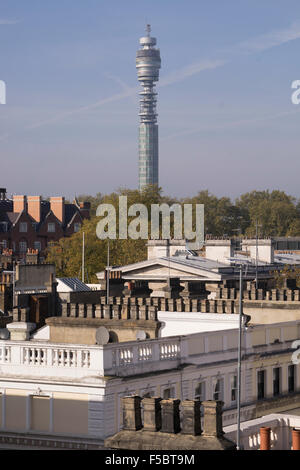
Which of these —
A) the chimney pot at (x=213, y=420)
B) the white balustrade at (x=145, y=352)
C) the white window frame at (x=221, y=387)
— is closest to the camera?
the chimney pot at (x=213, y=420)

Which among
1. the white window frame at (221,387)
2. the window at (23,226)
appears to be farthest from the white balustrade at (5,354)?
the window at (23,226)

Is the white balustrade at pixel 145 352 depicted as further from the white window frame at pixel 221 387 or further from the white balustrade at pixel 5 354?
the white window frame at pixel 221 387

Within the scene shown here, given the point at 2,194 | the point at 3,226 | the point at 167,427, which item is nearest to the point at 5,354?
the point at 167,427

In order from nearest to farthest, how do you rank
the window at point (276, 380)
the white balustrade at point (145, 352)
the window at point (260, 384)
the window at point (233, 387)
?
1. the white balustrade at point (145, 352)
2. the window at point (233, 387)
3. the window at point (260, 384)
4. the window at point (276, 380)

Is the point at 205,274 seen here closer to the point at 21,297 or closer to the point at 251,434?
the point at 21,297

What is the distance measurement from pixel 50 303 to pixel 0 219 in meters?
100

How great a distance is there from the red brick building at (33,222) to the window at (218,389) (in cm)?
10192

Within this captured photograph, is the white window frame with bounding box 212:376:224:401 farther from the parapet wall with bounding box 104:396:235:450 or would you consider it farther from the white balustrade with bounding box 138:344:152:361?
the parapet wall with bounding box 104:396:235:450

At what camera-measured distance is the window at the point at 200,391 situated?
33219mm

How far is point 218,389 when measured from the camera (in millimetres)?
34562

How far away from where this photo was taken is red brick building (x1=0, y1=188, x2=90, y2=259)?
14325 cm

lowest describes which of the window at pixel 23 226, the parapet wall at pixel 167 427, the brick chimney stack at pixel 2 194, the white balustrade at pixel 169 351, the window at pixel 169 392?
the window at pixel 169 392

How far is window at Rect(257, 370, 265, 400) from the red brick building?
99.1 meters

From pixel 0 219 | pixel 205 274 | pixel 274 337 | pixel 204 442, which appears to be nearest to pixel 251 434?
pixel 204 442
